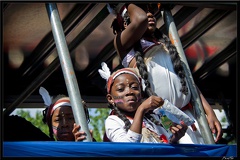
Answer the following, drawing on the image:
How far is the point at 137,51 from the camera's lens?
4.36 metres

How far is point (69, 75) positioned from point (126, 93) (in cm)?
41

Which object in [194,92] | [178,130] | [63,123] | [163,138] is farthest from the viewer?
[63,123]

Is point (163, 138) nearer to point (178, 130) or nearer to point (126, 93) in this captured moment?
point (178, 130)

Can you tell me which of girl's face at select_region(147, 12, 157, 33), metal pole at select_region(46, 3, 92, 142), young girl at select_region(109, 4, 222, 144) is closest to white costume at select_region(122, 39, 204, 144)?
young girl at select_region(109, 4, 222, 144)

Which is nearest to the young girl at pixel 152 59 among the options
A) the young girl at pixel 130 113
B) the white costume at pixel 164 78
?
the white costume at pixel 164 78

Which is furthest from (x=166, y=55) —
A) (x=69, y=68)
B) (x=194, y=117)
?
(x=69, y=68)

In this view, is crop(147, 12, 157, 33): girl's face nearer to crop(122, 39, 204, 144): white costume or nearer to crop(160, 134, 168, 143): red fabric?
crop(122, 39, 204, 144): white costume

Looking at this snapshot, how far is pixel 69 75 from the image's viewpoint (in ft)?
13.1

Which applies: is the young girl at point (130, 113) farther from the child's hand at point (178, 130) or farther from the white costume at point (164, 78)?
the white costume at point (164, 78)

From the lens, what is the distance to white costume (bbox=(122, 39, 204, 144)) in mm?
4281

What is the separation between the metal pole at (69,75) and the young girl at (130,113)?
24cm

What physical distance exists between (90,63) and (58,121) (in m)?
1.56

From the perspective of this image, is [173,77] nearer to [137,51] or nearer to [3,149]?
[137,51]

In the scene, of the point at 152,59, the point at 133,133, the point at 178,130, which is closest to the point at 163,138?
the point at 178,130
